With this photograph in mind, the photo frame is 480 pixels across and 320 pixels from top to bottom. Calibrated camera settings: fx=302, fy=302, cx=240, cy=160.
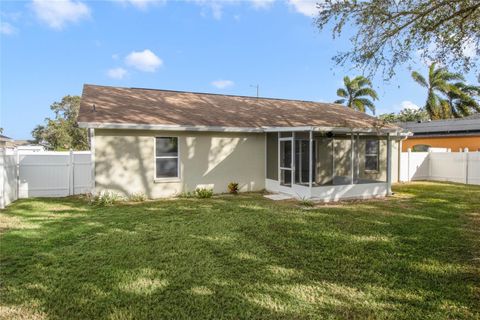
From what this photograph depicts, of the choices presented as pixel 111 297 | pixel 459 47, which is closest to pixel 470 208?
pixel 459 47

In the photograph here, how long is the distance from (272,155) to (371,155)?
5.59 m

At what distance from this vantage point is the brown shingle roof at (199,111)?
10996 millimetres

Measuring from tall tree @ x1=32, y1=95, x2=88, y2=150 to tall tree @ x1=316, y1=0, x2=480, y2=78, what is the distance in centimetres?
3292

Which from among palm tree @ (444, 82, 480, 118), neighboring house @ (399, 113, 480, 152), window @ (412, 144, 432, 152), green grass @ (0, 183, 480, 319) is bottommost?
green grass @ (0, 183, 480, 319)

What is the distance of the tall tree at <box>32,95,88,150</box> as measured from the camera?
37469mm

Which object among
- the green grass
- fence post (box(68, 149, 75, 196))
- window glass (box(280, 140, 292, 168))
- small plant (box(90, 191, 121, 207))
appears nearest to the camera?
the green grass

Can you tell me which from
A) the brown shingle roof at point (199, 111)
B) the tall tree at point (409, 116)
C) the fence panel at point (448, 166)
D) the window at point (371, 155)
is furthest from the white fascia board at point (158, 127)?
the tall tree at point (409, 116)

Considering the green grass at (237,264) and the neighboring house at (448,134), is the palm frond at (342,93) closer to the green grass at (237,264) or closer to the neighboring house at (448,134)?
the neighboring house at (448,134)

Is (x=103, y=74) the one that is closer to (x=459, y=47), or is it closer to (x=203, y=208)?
(x=203, y=208)

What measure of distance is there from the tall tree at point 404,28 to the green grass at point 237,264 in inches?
169

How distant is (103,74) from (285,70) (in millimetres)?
13510

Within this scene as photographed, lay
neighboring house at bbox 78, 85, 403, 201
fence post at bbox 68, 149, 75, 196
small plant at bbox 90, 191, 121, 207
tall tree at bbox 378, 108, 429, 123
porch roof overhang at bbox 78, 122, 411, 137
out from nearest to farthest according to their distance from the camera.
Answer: small plant at bbox 90, 191, 121, 207, porch roof overhang at bbox 78, 122, 411, 137, neighboring house at bbox 78, 85, 403, 201, fence post at bbox 68, 149, 75, 196, tall tree at bbox 378, 108, 429, 123

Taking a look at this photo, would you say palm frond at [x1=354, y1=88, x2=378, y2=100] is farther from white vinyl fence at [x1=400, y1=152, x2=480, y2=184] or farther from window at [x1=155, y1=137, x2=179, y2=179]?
window at [x1=155, y1=137, x2=179, y2=179]

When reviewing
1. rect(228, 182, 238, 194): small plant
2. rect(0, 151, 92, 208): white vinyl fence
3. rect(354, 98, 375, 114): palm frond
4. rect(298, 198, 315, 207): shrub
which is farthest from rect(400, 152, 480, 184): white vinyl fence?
rect(354, 98, 375, 114): palm frond
